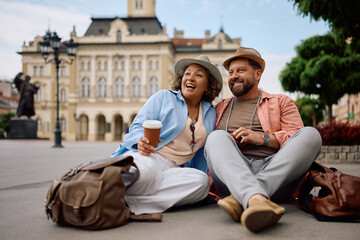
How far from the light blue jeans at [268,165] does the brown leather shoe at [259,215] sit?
194 millimetres

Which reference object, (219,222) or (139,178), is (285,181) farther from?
(139,178)

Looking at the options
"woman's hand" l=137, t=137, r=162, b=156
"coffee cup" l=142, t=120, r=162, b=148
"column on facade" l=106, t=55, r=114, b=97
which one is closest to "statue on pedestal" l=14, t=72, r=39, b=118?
"column on facade" l=106, t=55, r=114, b=97

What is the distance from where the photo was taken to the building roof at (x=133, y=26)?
171 ft

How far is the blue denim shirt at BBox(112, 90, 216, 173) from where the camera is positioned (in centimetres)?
322

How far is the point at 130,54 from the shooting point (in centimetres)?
5088

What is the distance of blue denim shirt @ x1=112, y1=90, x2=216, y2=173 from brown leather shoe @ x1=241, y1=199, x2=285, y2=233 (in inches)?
49.3

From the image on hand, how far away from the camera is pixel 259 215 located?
2.20m

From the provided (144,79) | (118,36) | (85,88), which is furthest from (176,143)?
(118,36)

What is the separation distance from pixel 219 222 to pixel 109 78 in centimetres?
5015

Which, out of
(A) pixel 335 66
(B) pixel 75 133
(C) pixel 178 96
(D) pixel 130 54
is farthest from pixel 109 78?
(C) pixel 178 96

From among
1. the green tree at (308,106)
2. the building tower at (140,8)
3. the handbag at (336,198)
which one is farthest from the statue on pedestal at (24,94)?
the building tower at (140,8)

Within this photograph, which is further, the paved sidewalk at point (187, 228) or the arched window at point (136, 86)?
the arched window at point (136, 86)

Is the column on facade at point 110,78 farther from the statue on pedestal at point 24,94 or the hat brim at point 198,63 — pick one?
the hat brim at point 198,63

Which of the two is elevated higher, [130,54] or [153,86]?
[130,54]
